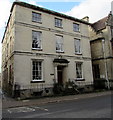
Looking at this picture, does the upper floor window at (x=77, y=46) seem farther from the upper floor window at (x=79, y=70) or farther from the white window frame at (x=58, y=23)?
the white window frame at (x=58, y=23)

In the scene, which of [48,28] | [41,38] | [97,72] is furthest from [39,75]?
[97,72]

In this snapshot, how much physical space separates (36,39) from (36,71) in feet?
13.1

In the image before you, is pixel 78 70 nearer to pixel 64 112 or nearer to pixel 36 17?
pixel 36 17

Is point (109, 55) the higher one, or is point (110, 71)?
point (109, 55)

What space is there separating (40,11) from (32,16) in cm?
138

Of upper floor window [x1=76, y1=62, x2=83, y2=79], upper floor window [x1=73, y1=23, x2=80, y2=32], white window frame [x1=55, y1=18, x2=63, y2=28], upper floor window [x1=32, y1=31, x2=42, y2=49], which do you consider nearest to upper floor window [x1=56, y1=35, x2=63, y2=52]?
white window frame [x1=55, y1=18, x2=63, y2=28]

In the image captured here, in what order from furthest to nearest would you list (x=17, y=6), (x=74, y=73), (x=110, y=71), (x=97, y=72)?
(x=97, y=72) → (x=110, y=71) → (x=74, y=73) → (x=17, y=6)

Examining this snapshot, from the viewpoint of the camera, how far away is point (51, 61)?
16.6 m

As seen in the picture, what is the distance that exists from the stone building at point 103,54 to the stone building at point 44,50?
3587 mm

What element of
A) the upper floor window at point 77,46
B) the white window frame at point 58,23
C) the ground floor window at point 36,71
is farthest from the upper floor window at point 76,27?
the ground floor window at point 36,71

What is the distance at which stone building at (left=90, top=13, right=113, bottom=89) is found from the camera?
2158 centimetres

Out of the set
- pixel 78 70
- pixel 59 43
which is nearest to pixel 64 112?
pixel 59 43

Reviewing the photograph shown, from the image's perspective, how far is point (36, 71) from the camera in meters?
15.5

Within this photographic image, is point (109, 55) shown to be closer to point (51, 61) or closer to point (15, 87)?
point (51, 61)
